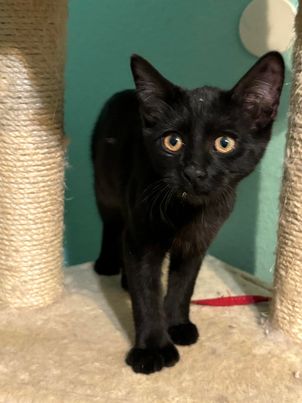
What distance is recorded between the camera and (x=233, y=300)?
125 cm

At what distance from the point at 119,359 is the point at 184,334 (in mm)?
152

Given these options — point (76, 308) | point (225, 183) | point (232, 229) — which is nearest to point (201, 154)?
point (225, 183)

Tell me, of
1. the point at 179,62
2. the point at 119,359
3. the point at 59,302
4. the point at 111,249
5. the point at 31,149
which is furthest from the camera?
the point at 179,62

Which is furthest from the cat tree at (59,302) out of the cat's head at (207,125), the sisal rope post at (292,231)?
the cat's head at (207,125)

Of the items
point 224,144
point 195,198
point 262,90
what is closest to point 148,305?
point 195,198

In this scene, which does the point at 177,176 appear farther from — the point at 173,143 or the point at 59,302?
the point at 59,302

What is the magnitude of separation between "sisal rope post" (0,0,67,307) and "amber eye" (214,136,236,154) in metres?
0.39

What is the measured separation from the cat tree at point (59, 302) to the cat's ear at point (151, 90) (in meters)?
0.25

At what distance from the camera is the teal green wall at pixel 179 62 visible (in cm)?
150

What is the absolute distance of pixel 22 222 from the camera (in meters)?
1.16

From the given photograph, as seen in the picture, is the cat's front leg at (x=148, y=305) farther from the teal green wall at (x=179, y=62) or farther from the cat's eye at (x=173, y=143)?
the teal green wall at (x=179, y=62)

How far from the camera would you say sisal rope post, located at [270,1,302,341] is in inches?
40.1

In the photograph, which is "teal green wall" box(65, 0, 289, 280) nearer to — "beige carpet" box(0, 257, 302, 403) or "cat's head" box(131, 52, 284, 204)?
"beige carpet" box(0, 257, 302, 403)

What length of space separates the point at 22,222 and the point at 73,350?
11.6 inches
